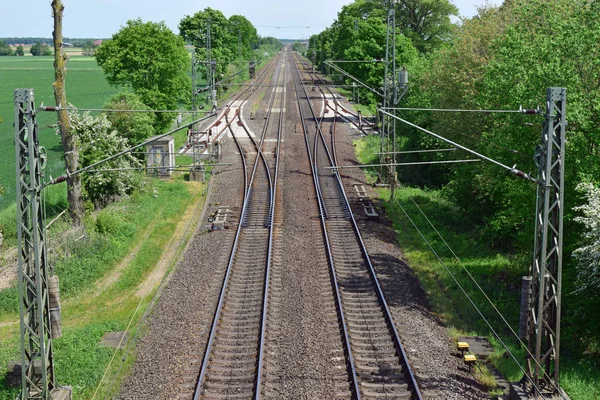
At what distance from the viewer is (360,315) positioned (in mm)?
18594

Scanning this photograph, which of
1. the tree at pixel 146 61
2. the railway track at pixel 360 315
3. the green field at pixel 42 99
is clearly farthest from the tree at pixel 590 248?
the tree at pixel 146 61

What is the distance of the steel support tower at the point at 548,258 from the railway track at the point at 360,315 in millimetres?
2598

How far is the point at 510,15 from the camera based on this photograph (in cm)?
3275

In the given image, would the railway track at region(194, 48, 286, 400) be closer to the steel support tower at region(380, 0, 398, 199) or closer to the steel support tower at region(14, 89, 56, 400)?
the steel support tower at region(14, 89, 56, 400)

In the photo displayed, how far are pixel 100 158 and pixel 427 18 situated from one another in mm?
61706

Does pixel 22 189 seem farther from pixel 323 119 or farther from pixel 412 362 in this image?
pixel 323 119

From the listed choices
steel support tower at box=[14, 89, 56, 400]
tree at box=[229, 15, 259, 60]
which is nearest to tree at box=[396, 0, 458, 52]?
tree at box=[229, 15, 259, 60]

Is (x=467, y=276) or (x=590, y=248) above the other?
(x=590, y=248)

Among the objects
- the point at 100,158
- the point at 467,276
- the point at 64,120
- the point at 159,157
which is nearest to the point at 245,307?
the point at 467,276

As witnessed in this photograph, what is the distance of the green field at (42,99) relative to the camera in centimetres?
4051

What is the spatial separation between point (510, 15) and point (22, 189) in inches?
1042

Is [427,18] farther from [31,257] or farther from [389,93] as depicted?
[31,257]

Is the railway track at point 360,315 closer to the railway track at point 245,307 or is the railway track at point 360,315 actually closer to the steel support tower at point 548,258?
the railway track at point 245,307

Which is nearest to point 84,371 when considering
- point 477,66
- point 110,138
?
point 110,138
